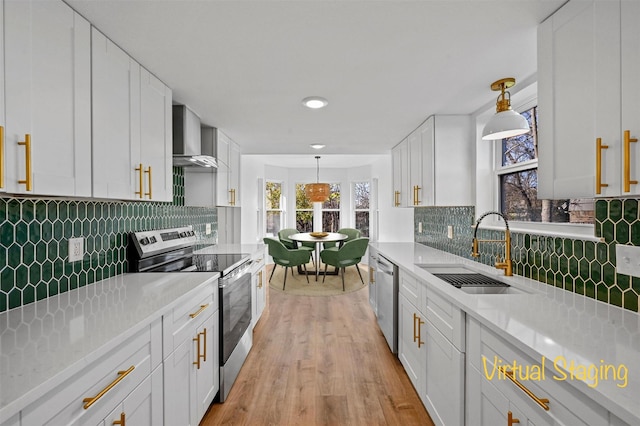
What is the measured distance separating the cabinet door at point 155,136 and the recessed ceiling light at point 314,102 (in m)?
0.93

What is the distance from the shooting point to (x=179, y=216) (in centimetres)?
295

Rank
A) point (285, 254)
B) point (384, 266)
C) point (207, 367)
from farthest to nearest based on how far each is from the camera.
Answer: point (285, 254)
point (384, 266)
point (207, 367)

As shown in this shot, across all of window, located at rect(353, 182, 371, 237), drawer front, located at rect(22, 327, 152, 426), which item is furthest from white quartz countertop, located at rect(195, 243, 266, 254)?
window, located at rect(353, 182, 371, 237)

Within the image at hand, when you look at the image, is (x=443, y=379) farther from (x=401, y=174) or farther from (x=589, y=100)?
(x=401, y=174)

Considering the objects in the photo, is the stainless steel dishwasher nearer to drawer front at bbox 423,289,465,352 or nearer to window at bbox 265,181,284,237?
drawer front at bbox 423,289,465,352

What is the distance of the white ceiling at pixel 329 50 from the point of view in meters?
1.29

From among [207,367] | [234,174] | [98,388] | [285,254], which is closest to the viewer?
[98,388]

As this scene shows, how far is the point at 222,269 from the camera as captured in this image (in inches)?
84.2

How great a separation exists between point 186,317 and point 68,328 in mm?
555

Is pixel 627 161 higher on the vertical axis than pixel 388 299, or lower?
higher

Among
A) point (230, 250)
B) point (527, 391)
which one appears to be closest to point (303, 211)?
point (230, 250)

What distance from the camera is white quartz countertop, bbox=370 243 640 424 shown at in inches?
29.8

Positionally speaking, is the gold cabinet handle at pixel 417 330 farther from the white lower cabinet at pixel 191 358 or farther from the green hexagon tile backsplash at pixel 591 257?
the white lower cabinet at pixel 191 358

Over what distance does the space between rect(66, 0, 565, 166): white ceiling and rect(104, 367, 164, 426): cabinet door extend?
150cm
